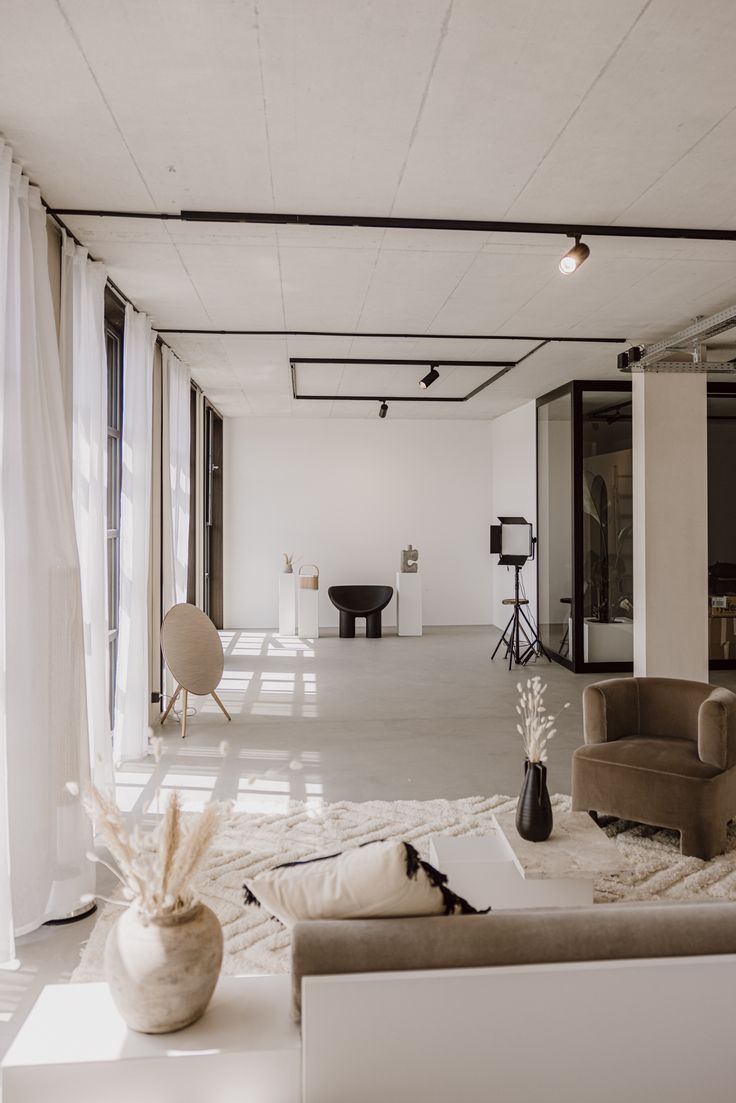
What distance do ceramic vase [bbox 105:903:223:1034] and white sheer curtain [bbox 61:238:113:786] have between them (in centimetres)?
271

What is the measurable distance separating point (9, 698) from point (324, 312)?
3663 mm

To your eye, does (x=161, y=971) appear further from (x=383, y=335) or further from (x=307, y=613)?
(x=307, y=613)

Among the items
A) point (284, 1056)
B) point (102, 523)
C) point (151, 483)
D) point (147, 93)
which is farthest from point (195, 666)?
point (284, 1056)

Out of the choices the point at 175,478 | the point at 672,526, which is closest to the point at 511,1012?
the point at 672,526

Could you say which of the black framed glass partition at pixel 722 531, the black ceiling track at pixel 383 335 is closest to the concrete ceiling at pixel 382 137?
the black ceiling track at pixel 383 335

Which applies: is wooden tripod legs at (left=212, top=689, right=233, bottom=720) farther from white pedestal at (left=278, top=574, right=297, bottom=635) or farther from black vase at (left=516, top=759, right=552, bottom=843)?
white pedestal at (left=278, top=574, right=297, bottom=635)

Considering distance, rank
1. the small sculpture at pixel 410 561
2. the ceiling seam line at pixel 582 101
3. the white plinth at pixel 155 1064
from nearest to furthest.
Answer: the white plinth at pixel 155 1064 < the ceiling seam line at pixel 582 101 < the small sculpture at pixel 410 561

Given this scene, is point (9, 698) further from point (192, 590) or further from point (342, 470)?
point (342, 470)

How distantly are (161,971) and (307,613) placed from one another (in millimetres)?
9376

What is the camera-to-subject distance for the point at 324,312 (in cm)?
573

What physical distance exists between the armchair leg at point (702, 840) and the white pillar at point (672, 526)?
3.02 meters

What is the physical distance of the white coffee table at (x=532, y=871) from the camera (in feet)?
9.43

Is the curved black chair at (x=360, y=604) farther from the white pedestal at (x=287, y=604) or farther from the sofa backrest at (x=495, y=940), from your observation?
the sofa backrest at (x=495, y=940)

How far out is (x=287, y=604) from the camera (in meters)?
11.1
